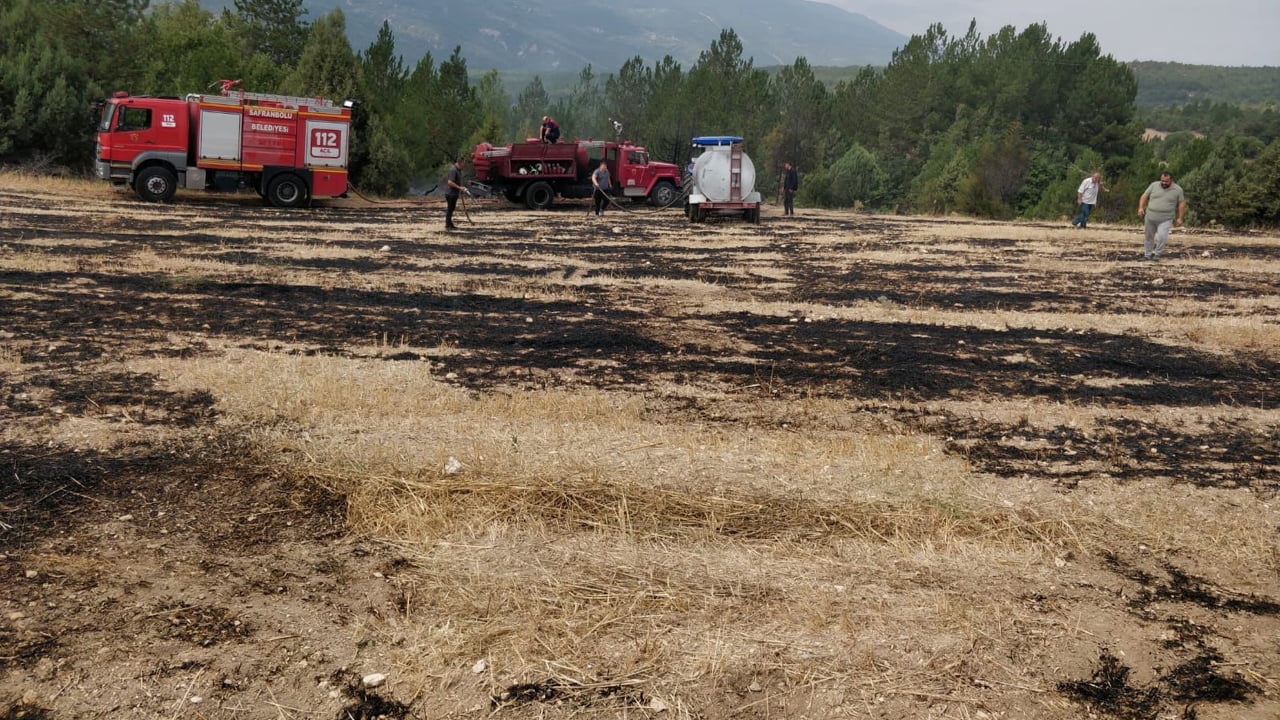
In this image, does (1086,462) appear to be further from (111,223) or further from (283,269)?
(111,223)

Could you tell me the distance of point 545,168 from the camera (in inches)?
1272

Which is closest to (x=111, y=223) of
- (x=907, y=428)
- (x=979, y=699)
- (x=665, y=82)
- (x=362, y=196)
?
(x=362, y=196)

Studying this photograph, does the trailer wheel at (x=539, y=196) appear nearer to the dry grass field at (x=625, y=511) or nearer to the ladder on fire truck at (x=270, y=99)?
the ladder on fire truck at (x=270, y=99)

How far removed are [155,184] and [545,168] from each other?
11.7m

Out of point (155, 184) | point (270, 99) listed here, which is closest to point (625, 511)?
point (270, 99)

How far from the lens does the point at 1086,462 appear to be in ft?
20.9

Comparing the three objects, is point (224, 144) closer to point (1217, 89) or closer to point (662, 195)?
point (662, 195)

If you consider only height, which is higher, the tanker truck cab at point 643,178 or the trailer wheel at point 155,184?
the tanker truck cab at point 643,178

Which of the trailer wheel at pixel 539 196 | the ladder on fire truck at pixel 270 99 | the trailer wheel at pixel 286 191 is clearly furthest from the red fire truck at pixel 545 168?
the trailer wheel at pixel 286 191

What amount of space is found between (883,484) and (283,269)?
35.0 ft

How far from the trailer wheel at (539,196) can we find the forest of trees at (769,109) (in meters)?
4.84

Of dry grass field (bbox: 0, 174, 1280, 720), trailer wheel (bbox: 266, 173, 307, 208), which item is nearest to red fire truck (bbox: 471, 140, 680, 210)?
trailer wheel (bbox: 266, 173, 307, 208)

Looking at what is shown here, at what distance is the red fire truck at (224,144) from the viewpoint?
2544 cm

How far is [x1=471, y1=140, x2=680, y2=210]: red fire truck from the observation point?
32094mm
